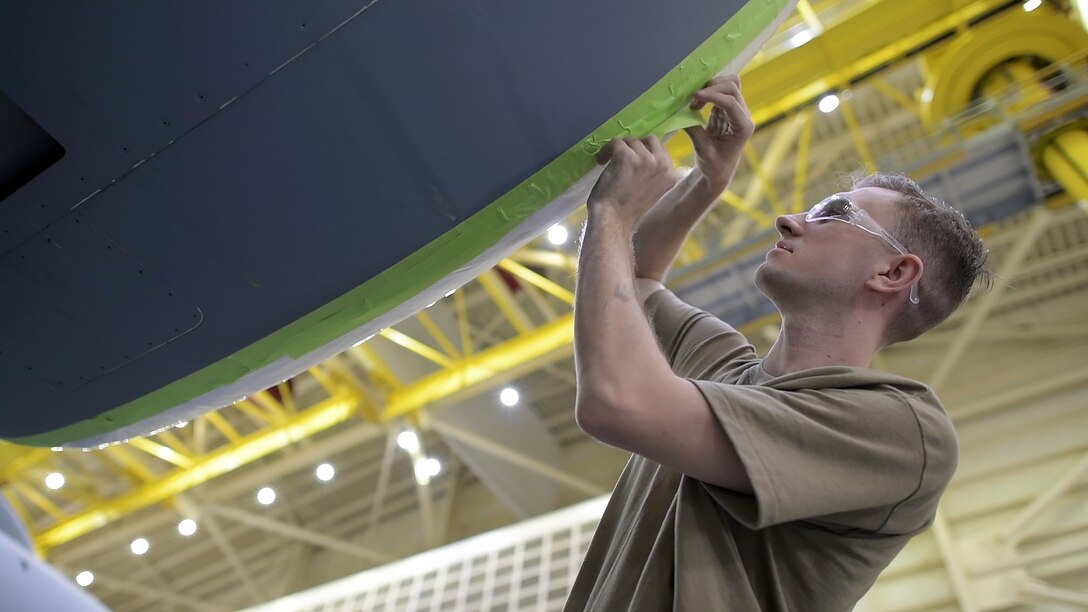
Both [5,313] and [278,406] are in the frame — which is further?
[278,406]

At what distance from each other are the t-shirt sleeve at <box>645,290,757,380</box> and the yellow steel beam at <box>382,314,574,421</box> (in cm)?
669

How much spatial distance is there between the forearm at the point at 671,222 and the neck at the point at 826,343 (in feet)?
1.48

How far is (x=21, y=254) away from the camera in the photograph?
155cm

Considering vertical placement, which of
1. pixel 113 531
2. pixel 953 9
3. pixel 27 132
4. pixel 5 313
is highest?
pixel 113 531

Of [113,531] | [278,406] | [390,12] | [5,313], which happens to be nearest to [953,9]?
[390,12]

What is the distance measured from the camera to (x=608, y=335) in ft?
4.41

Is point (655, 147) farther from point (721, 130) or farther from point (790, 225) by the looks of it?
point (790, 225)

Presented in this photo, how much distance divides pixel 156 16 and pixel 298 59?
229 mm

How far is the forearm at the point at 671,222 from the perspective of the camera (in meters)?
1.99

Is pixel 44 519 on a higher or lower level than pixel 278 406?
higher

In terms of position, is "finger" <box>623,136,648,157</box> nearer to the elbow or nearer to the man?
the man

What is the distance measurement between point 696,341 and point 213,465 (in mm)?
10244

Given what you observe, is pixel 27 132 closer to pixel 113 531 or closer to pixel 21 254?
pixel 21 254

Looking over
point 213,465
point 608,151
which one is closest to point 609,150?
point 608,151
